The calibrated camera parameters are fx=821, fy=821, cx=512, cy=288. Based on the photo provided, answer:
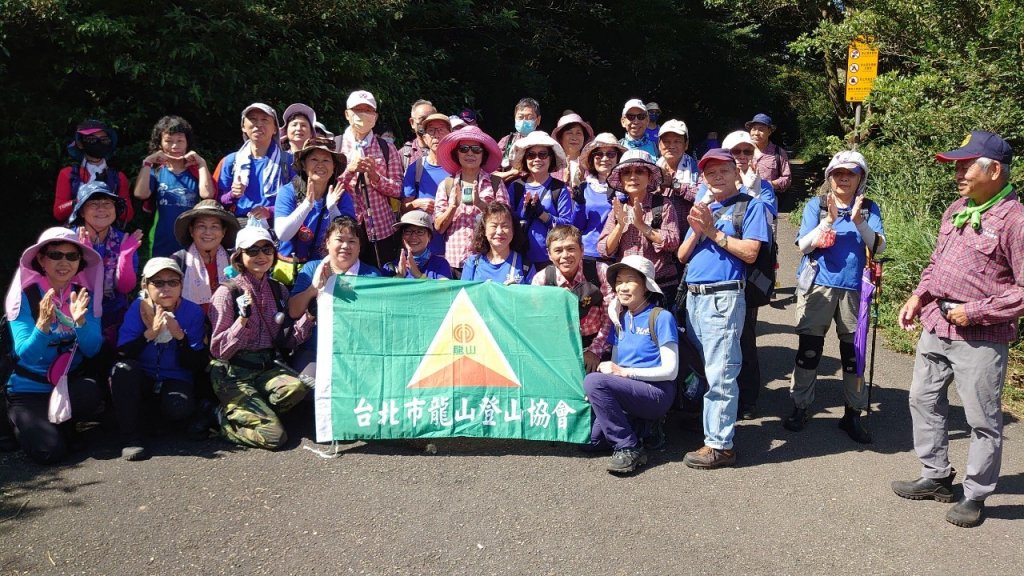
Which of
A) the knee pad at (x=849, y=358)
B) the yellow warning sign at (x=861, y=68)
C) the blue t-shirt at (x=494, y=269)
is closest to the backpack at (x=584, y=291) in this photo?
the blue t-shirt at (x=494, y=269)

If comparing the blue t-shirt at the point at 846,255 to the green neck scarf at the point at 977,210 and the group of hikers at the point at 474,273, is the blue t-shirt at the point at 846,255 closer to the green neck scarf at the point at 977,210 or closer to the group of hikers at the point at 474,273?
the group of hikers at the point at 474,273

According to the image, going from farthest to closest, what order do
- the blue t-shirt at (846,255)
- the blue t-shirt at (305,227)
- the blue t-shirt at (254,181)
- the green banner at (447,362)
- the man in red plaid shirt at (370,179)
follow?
the blue t-shirt at (254,181) → the man in red plaid shirt at (370,179) → the blue t-shirt at (305,227) → the blue t-shirt at (846,255) → the green banner at (447,362)

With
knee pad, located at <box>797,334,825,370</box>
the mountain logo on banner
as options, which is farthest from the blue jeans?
the mountain logo on banner

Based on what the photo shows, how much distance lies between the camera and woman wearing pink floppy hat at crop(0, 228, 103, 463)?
5.17 metres

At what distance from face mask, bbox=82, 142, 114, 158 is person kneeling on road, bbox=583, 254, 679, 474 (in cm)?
398

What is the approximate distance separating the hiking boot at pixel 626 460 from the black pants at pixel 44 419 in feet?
11.2

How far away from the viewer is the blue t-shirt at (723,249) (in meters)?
5.32

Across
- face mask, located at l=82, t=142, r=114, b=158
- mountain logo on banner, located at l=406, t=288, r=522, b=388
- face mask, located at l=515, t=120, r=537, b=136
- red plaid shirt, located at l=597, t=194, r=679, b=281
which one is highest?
face mask, located at l=515, t=120, r=537, b=136

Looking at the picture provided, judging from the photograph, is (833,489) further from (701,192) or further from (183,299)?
(183,299)

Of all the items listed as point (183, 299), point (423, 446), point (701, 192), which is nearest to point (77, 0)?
point (183, 299)

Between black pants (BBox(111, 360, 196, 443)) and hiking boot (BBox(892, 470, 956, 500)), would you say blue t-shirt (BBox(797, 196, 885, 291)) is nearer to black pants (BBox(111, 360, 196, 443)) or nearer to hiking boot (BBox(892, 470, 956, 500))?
hiking boot (BBox(892, 470, 956, 500))

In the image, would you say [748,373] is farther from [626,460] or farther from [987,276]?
[987,276]

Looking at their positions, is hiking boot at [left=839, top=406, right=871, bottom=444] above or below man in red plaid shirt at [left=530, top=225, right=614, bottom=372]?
below

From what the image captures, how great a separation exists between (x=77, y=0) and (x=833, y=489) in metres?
7.66
